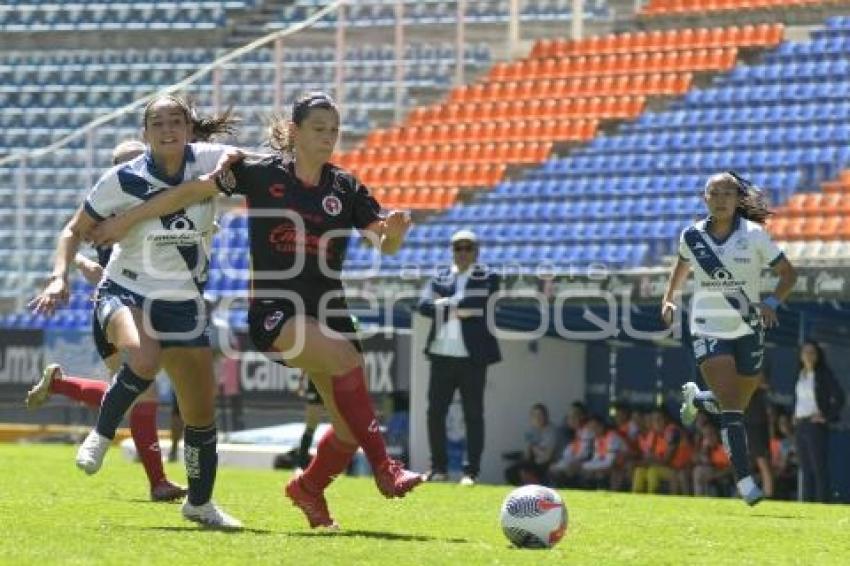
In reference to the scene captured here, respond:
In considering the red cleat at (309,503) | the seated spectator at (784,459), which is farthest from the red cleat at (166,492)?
the seated spectator at (784,459)

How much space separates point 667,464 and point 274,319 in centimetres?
1007

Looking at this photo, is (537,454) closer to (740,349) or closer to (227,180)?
(740,349)

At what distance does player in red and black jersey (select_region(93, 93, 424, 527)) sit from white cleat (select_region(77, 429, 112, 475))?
838 mm

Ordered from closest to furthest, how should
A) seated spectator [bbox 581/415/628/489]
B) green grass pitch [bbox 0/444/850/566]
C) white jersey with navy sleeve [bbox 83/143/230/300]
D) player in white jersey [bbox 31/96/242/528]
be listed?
1. green grass pitch [bbox 0/444/850/566]
2. player in white jersey [bbox 31/96/242/528]
3. white jersey with navy sleeve [bbox 83/143/230/300]
4. seated spectator [bbox 581/415/628/489]

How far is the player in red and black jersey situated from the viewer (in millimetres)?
8617

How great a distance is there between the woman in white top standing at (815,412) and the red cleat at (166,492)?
6.66 metres

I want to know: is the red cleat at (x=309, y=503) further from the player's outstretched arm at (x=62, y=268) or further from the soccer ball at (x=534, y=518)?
the player's outstretched arm at (x=62, y=268)

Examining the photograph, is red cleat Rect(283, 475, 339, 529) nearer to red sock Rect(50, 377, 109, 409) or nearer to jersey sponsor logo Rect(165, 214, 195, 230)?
jersey sponsor logo Rect(165, 214, 195, 230)

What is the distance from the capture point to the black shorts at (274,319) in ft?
28.4

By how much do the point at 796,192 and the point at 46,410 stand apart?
36.3 ft

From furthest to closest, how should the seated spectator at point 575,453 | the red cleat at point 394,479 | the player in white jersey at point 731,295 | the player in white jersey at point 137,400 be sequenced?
the seated spectator at point 575,453, the player in white jersey at point 731,295, the player in white jersey at point 137,400, the red cleat at point 394,479

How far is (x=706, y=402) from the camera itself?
502 inches

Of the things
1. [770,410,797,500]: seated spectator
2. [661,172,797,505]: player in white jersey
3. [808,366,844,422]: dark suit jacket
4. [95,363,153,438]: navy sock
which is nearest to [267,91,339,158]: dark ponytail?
[95,363,153,438]: navy sock

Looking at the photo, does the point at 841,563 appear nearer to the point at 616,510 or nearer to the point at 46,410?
the point at 616,510
